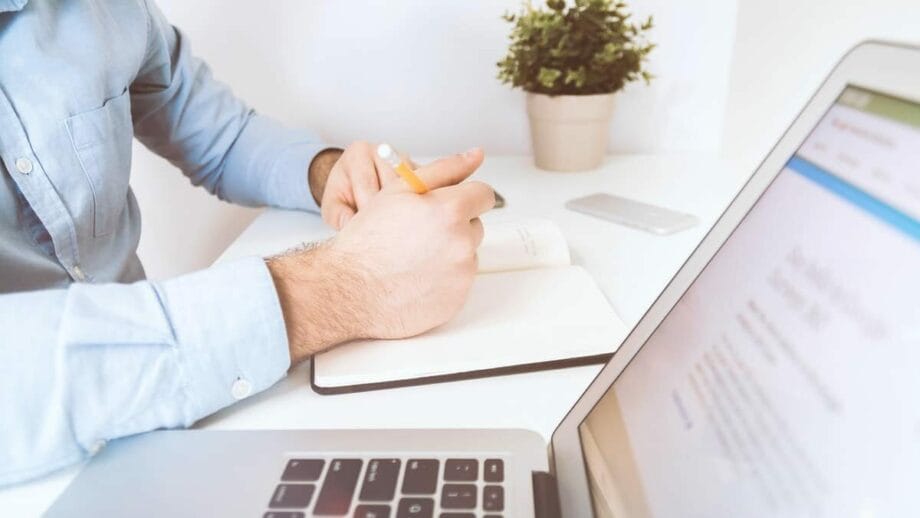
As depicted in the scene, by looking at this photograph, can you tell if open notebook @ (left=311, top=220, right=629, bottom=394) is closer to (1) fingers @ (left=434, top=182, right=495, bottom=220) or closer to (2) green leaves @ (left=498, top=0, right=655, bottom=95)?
(1) fingers @ (left=434, top=182, right=495, bottom=220)

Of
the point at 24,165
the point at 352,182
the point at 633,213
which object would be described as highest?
the point at 24,165

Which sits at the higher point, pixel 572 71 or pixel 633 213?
pixel 572 71

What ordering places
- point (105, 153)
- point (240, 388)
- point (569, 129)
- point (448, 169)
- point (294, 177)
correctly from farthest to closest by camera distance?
point (569, 129), point (294, 177), point (105, 153), point (448, 169), point (240, 388)

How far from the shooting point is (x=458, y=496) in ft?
1.05

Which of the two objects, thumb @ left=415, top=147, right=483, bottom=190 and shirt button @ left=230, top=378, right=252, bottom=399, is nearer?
shirt button @ left=230, top=378, right=252, bottom=399

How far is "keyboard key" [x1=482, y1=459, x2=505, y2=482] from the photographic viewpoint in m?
0.33

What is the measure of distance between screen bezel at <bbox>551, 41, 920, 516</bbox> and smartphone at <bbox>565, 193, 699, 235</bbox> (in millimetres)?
370

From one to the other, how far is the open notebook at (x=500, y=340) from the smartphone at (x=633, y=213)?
16 cm

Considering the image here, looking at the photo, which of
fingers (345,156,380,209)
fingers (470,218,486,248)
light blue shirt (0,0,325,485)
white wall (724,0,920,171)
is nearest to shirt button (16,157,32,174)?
light blue shirt (0,0,325,485)

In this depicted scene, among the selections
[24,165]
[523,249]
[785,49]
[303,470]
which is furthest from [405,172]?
[785,49]

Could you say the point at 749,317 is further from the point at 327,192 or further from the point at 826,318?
the point at 327,192

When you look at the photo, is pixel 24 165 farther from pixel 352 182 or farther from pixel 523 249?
pixel 523 249

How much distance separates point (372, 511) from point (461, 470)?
5 centimetres

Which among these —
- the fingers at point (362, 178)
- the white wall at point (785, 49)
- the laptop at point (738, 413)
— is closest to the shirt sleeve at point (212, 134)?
the fingers at point (362, 178)
